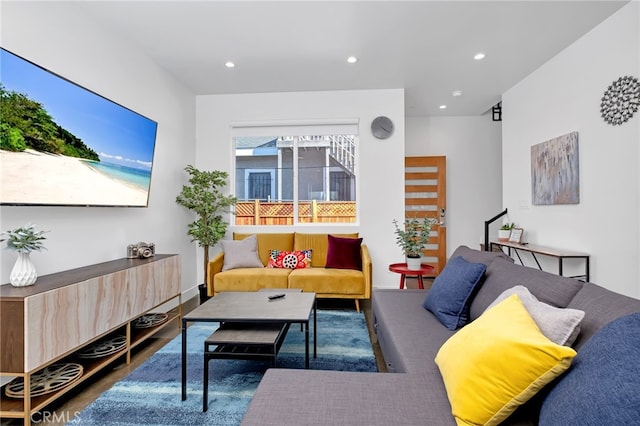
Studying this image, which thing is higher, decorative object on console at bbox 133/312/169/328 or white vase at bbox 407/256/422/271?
white vase at bbox 407/256/422/271

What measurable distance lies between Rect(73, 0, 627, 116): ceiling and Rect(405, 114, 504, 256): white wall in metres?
1.25

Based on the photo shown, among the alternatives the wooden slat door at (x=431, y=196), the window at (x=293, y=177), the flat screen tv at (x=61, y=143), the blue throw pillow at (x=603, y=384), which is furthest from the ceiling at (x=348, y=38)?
the blue throw pillow at (x=603, y=384)

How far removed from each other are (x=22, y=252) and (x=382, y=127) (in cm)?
372

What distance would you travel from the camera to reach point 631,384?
0.66m

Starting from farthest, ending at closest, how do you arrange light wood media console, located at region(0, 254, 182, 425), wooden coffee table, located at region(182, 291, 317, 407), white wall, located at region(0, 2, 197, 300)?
white wall, located at region(0, 2, 197, 300) < wooden coffee table, located at region(182, 291, 317, 407) < light wood media console, located at region(0, 254, 182, 425)

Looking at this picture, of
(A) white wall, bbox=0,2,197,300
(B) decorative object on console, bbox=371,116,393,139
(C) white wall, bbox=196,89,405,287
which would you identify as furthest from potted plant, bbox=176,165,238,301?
(B) decorative object on console, bbox=371,116,393,139

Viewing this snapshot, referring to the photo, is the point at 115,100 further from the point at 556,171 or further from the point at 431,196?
the point at 431,196

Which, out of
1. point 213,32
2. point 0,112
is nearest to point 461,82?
point 213,32

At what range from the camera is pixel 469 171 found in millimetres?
5125

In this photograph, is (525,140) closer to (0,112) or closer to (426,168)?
(426,168)

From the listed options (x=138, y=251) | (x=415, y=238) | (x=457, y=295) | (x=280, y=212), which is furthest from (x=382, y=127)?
(x=138, y=251)

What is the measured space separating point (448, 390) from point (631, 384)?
52 centimetres

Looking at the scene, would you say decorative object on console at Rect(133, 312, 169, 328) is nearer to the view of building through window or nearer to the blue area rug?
the blue area rug

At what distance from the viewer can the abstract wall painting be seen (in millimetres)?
2906
